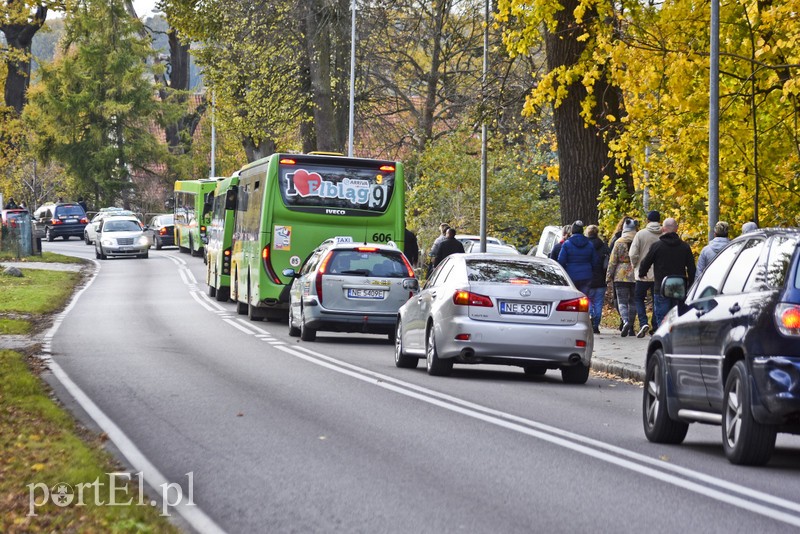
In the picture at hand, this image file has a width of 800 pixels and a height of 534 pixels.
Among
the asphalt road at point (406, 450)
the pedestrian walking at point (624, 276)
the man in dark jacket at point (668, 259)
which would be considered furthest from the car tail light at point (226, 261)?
the man in dark jacket at point (668, 259)

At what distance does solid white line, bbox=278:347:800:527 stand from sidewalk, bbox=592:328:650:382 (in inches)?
124

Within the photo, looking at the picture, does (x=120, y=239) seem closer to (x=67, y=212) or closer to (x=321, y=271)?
(x=67, y=212)

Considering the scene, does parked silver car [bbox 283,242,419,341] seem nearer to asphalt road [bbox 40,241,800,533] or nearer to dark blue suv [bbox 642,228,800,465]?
asphalt road [bbox 40,241,800,533]

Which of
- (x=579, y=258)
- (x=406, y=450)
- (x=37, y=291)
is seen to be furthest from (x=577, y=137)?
(x=406, y=450)

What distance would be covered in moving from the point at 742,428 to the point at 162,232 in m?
62.9

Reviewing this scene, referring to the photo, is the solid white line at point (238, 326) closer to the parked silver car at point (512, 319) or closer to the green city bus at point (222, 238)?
the green city bus at point (222, 238)

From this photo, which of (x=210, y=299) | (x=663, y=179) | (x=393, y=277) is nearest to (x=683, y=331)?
(x=393, y=277)

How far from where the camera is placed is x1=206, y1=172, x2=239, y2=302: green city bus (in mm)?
33344

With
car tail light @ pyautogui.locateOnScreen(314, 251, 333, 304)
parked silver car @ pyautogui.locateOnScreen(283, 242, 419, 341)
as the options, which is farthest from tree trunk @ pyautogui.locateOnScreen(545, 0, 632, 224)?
car tail light @ pyautogui.locateOnScreen(314, 251, 333, 304)

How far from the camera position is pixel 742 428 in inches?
376

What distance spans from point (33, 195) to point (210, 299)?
53.3 metres

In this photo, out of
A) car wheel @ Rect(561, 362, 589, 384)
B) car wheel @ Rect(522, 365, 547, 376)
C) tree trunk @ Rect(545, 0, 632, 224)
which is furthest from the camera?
tree trunk @ Rect(545, 0, 632, 224)

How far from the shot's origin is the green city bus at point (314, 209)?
27.1 metres

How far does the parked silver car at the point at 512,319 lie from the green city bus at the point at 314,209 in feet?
34.1
